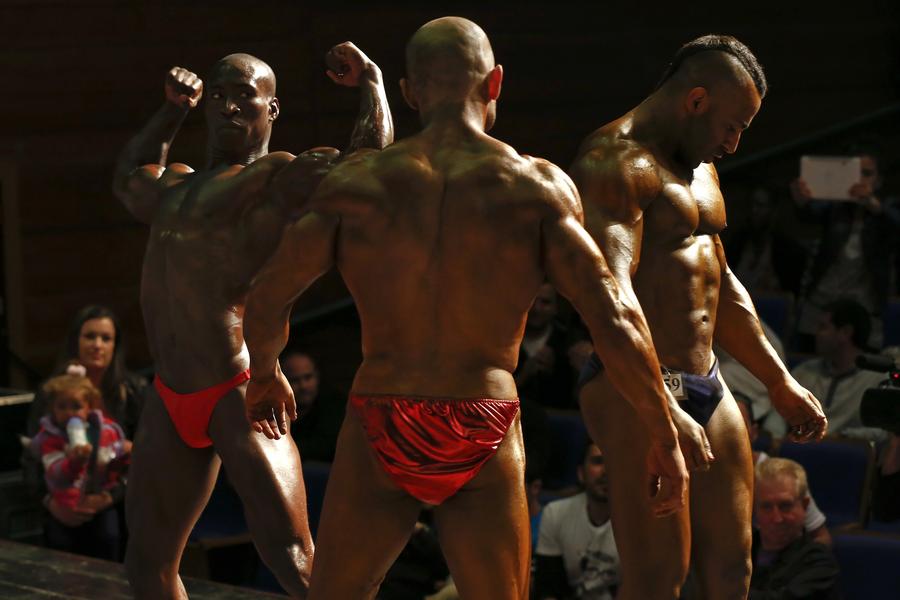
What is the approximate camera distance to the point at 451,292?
3.67 m

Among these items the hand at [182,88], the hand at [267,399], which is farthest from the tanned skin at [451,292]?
the hand at [182,88]

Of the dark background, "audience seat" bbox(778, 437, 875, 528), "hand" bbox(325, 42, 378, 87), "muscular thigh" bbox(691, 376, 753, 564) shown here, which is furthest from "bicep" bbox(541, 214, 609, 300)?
the dark background

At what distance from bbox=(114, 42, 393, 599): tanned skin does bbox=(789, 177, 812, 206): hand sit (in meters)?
3.63

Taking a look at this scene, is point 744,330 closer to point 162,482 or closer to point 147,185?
point 162,482

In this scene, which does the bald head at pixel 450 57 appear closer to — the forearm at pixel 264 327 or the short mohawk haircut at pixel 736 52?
the forearm at pixel 264 327

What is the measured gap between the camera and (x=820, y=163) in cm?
775

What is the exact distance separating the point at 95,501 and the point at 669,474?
3.84 metres

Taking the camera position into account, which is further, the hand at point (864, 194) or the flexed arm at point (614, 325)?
the hand at point (864, 194)

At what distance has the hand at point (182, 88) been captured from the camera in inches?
197

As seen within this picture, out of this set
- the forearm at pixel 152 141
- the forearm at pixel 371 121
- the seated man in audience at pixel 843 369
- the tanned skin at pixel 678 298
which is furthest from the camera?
the seated man in audience at pixel 843 369

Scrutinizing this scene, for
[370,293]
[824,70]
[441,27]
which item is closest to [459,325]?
[370,293]

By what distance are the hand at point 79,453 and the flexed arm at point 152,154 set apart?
214cm

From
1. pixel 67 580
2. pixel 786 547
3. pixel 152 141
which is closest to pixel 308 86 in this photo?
pixel 67 580

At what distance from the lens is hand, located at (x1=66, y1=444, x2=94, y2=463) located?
22.7 ft
